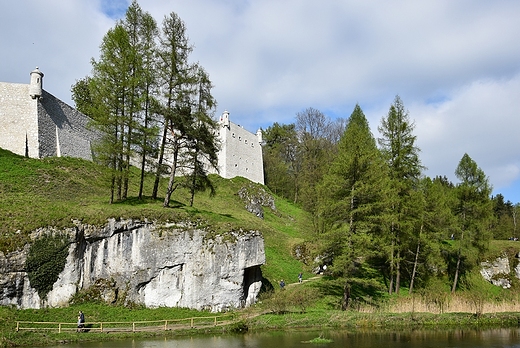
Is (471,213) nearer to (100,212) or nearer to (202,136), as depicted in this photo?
(202,136)

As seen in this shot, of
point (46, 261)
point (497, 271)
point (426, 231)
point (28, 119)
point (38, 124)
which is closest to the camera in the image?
point (46, 261)

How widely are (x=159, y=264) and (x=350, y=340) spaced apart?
11364mm

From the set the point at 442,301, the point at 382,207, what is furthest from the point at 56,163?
the point at 442,301

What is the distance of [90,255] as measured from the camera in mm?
22859

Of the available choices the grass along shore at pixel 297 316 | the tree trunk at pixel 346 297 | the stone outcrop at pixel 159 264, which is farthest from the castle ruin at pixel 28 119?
the tree trunk at pixel 346 297

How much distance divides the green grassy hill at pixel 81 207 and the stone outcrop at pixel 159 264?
68 cm

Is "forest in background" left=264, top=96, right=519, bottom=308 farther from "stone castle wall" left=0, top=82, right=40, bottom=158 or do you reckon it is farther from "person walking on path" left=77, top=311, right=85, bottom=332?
"stone castle wall" left=0, top=82, right=40, bottom=158

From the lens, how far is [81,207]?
24.4 metres

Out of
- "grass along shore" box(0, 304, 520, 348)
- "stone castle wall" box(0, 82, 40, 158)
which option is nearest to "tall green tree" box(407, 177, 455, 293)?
"grass along shore" box(0, 304, 520, 348)

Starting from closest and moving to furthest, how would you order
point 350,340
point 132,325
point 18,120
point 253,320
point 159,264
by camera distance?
point 350,340
point 132,325
point 253,320
point 159,264
point 18,120

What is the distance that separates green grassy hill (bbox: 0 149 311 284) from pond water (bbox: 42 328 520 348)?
291 inches

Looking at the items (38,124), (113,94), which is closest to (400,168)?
(113,94)

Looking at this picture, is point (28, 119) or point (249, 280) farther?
point (28, 119)

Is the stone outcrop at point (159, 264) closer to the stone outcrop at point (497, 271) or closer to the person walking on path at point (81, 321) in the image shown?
the person walking on path at point (81, 321)
